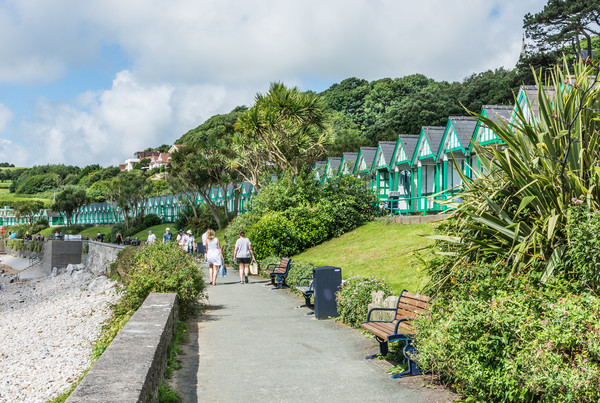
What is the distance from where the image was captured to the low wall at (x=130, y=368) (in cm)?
406

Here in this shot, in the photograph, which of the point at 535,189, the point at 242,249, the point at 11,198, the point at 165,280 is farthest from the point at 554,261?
the point at 11,198

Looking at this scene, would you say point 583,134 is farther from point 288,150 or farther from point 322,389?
point 288,150

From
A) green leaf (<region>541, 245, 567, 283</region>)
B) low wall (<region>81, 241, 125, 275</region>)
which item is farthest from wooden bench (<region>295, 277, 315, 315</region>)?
low wall (<region>81, 241, 125, 275</region>)

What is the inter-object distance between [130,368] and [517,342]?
3226 mm

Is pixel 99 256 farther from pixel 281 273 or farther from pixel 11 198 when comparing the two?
pixel 11 198

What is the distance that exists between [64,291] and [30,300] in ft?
8.38

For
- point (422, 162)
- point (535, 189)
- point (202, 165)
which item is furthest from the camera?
point (202, 165)

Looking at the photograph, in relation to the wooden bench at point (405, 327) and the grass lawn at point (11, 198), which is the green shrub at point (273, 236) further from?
the grass lawn at point (11, 198)

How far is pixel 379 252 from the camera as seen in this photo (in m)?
17.8

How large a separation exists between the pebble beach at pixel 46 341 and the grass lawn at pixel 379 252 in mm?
6073

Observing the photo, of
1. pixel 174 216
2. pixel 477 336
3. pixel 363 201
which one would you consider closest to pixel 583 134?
pixel 477 336

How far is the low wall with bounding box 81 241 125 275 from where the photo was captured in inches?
1453

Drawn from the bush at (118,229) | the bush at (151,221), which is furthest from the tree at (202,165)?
the bush at (151,221)

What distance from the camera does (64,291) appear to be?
108ft
